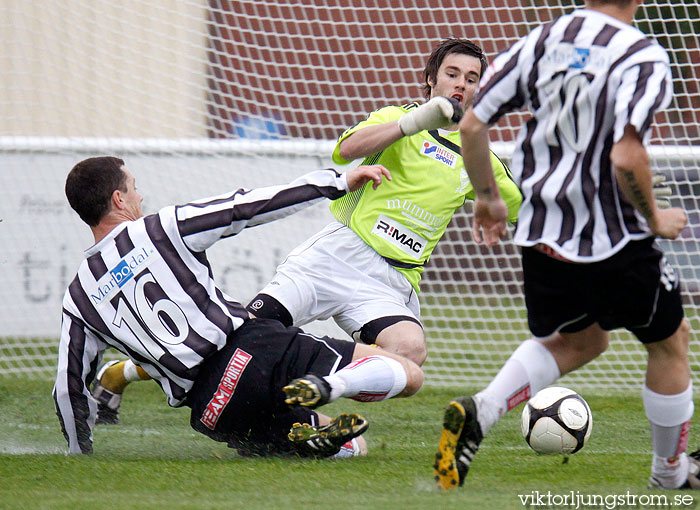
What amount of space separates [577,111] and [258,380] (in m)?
1.67

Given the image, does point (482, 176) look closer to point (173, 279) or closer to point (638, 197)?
point (638, 197)

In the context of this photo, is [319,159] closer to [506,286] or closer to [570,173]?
[506,286]

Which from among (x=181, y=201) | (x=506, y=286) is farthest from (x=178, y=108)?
(x=506, y=286)

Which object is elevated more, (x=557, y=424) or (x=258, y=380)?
(x=258, y=380)

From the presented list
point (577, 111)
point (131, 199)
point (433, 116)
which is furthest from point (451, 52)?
point (577, 111)

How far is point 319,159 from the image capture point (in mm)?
8039

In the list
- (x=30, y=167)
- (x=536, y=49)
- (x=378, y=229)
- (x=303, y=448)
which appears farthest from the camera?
(x=30, y=167)

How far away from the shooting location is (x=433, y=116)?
4023mm

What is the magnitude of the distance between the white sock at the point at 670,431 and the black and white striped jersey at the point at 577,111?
0.55m

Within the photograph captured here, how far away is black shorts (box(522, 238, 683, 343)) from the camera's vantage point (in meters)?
2.83

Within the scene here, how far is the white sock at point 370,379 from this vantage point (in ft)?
11.8

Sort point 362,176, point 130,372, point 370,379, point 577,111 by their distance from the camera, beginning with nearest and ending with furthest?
point 577,111 < point 370,379 < point 362,176 < point 130,372

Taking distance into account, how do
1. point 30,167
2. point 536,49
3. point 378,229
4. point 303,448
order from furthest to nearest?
1. point 30,167
2. point 378,229
3. point 303,448
4. point 536,49

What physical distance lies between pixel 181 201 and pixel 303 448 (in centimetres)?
460
